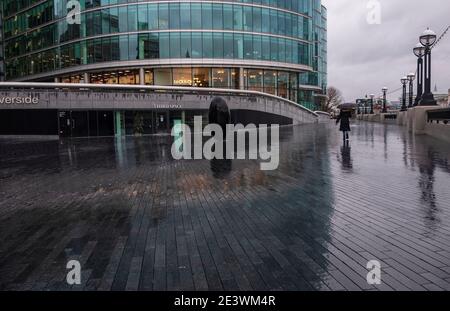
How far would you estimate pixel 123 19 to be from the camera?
1934 inches

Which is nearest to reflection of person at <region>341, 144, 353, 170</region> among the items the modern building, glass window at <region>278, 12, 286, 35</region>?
the modern building

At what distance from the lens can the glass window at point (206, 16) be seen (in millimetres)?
48406

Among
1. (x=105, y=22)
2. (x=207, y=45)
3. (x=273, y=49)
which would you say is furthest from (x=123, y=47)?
(x=273, y=49)

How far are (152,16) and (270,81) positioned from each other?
695 inches

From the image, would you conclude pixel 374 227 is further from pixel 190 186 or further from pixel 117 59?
pixel 117 59

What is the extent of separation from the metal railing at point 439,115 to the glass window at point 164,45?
33.5 metres

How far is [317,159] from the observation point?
1348 centimetres

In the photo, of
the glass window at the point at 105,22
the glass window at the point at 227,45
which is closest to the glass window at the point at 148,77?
the glass window at the point at 105,22

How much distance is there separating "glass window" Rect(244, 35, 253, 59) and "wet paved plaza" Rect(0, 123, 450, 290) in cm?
4136

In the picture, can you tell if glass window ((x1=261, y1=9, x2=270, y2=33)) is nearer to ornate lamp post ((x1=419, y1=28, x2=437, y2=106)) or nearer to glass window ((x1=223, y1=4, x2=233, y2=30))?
glass window ((x1=223, y1=4, x2=233, y2=30))

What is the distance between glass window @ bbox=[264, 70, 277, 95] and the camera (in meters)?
53.2

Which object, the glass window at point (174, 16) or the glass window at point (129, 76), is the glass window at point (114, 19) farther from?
the glass window at point (174, 16)
